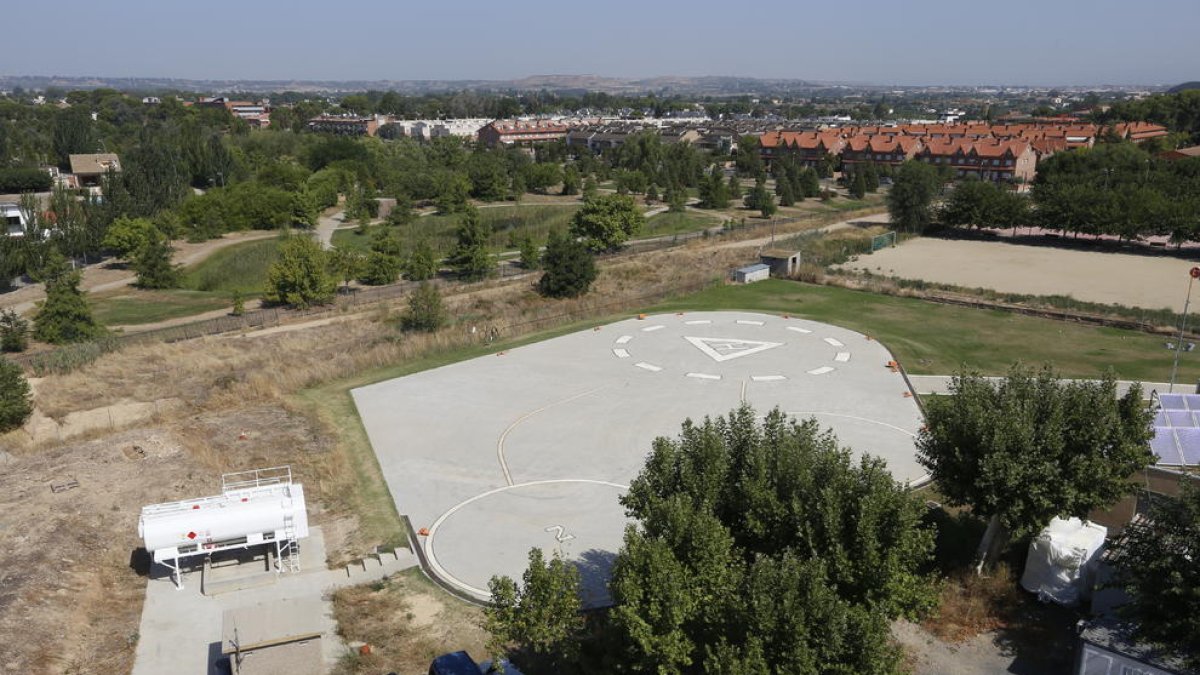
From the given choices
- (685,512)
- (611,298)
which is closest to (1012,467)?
(685,512)

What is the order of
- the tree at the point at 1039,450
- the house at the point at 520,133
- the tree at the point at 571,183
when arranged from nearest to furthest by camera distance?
the tree at the point at 1039,450 < the tree at the point at 571,183 < the house at the point at 520,133

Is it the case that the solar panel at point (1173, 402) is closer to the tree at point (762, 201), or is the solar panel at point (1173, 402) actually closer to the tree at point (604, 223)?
the tree at point (604, 223)

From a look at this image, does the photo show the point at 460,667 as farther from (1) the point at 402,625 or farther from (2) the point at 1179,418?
(2) the point at 1179,418

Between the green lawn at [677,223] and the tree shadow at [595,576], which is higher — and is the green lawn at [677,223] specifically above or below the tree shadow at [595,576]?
above

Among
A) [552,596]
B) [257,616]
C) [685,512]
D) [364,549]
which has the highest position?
[685,512]

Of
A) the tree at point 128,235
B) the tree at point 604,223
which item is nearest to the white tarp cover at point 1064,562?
the tree at point 604,223

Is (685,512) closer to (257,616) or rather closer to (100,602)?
(257,616)

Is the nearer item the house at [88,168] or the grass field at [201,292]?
the grass field at [201,292]
